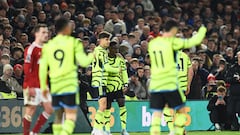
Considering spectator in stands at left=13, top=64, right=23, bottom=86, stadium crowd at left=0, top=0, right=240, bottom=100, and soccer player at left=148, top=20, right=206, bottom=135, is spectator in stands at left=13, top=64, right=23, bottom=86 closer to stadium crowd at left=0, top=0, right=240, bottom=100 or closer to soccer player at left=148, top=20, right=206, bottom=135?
stadium crowd at left=0, top=0, right=240, bottom=100

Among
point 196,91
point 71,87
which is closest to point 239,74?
point 196,91

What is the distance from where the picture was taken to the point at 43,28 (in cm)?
1539

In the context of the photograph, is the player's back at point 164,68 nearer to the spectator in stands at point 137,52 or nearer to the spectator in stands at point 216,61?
the spectator in stands at point 137,52

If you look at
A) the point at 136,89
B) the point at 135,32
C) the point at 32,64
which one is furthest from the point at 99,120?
the point at 135,32

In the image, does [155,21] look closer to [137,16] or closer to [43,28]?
[137,16]

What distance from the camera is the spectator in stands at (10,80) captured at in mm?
20203

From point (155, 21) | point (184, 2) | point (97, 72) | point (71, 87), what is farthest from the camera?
point (184, 2)

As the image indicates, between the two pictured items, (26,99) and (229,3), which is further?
(229,3)

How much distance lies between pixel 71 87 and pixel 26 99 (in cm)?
220

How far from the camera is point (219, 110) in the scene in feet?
74.2

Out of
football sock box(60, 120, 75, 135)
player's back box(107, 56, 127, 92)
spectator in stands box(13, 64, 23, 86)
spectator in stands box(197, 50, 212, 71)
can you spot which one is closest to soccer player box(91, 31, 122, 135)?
player's back box(107, 56, 127, 92)

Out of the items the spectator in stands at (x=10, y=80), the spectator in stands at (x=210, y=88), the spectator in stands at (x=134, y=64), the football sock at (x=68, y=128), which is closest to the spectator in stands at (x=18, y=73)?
the spectator in stands at (x=10, y=80)

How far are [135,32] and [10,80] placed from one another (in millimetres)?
6467

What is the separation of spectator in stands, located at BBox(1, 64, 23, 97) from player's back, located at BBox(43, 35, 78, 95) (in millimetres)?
6692
